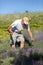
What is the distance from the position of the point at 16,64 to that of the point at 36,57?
2.12 ft

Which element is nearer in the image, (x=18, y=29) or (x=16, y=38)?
(x=18, y=29)

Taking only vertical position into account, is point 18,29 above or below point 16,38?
above

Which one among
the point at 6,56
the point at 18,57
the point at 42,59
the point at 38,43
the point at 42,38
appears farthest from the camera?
the point at 42,38

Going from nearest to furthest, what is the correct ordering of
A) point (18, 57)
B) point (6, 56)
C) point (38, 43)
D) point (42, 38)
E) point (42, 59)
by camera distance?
point (42, 59) < point (18, 57) < point (6, 56) < point (38, 43) < point (42, 38)

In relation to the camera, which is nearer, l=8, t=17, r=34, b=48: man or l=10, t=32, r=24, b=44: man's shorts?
l=8, t=17, r=34, b=48: man

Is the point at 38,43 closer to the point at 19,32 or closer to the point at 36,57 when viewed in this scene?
the point at 19,32

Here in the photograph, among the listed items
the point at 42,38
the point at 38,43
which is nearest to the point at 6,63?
the point at 38,43

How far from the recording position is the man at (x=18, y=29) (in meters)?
11.6

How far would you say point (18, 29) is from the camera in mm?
11852

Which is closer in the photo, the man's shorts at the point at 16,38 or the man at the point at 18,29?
the man at the point at 18,29

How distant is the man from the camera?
1161 centimetres

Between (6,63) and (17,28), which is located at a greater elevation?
(17,28)

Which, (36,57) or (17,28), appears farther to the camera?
(17,28)

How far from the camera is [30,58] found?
907cm
